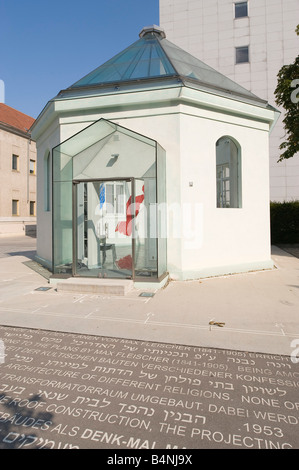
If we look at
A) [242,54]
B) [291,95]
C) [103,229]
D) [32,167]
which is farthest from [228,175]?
[32,167]

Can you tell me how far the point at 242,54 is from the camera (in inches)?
1079

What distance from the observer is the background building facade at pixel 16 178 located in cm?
3016

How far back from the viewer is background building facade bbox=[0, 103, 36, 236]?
3016 cm

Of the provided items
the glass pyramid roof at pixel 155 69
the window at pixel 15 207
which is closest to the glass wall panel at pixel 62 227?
the glass pyramid roof at pixel 155 69

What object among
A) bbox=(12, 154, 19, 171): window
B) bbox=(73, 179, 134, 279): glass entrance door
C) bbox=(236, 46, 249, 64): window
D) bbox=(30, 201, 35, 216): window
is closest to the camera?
bbox=(73, 179, 134, 279): glass entrance door

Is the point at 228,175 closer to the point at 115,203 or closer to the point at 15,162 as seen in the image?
the point at 115,203

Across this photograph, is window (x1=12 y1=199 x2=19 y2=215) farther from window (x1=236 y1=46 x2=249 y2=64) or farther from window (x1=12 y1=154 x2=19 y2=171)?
window (x1=236 y1=46 x2=249 y2=64)

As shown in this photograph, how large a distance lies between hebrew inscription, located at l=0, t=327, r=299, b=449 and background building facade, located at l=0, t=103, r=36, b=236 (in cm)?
2890

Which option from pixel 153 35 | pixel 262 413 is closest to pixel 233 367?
pixel 262 413

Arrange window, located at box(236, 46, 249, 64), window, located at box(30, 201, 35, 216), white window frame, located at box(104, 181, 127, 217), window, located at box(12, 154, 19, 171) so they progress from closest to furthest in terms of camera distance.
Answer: white window frame, located at box(104, 181, 127, 217)
window, located at box(236, 46, 249, 64)
window, located at box(12, 154, 19, 171)
window, located at box(30, 201, 35, 216)

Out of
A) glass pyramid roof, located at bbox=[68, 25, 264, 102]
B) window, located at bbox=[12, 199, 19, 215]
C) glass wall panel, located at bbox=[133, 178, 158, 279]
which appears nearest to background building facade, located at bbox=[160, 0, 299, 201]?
glass pyramid roof, located at bbox=[68, 25, 264, 102]

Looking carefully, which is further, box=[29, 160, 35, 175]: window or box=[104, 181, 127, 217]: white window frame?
box=[29, 160, 35, 175]: window
